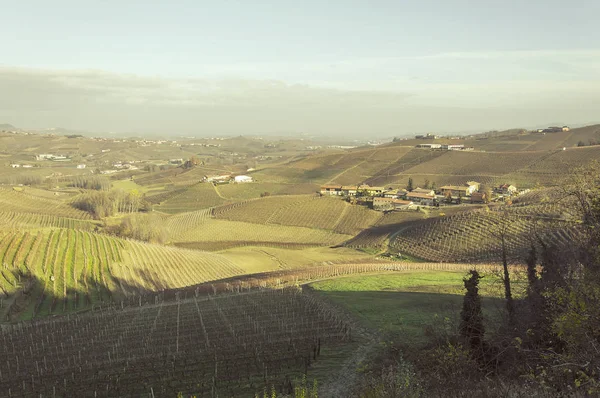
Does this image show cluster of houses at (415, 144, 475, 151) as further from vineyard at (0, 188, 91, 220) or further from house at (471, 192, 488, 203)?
vineyard at (0, 188, 91, 220)

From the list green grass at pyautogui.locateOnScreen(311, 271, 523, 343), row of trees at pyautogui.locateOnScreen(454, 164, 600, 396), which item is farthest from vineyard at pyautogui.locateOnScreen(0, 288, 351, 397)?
row of trees at pyautogui.locateOnScreen(454, 164, 600, 396)

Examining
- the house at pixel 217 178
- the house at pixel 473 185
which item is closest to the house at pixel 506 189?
the house at pixel 473 185

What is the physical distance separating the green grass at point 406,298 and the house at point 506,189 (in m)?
58.8

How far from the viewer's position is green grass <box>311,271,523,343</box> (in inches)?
1062

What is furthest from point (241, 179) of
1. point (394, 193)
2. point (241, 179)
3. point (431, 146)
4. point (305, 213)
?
point (431, 146)

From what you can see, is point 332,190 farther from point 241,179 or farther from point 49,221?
point 49,221

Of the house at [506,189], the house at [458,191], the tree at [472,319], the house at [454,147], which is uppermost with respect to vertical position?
the house at [454,147]

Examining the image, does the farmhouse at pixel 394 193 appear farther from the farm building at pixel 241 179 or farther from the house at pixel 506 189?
the farm building at pixel 241 179

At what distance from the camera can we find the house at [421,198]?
9962 centimetres

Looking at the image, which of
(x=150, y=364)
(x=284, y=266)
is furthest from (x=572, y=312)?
(x=284, y=266)

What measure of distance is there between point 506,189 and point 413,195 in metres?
21.6

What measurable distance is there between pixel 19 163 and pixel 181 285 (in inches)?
7704

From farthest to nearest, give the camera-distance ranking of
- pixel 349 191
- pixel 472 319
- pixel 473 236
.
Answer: pixel 349 191
pixel 473 236
pixel 472 319

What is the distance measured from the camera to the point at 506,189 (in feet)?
329
